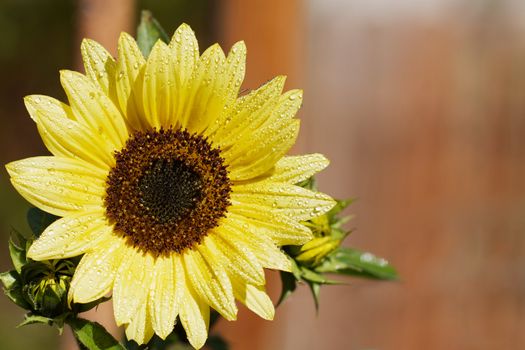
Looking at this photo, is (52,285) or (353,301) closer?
(52,285)

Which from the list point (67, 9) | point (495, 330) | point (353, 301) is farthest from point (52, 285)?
point (67, 9)

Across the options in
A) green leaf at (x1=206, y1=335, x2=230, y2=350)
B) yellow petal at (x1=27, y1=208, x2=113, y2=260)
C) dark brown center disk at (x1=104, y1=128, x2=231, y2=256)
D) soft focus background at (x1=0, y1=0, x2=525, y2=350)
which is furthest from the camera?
soft focus background at (x1=0, y1=0, x2=525, y2=350)

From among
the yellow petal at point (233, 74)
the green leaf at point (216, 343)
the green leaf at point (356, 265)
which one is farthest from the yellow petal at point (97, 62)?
the green leaf at point (216, 343)

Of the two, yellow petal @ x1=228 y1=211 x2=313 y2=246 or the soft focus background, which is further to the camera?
the soft focus background

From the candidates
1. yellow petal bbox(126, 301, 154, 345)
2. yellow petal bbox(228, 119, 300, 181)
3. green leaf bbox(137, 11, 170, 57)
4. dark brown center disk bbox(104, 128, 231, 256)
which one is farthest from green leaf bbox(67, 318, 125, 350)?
green leaf bbox(137, 11, 170, 57)

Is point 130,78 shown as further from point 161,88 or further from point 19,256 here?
point 19,256

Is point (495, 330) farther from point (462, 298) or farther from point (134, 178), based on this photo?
point (134, 178)

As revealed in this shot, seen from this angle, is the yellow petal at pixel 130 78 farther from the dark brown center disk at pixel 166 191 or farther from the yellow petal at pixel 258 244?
the yellow petal at pixel 258 244

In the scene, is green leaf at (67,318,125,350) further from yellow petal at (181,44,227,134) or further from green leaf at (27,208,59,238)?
yellow petal at (181,44,227,134)

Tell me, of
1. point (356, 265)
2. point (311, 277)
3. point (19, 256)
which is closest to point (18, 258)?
point (19, 256)
